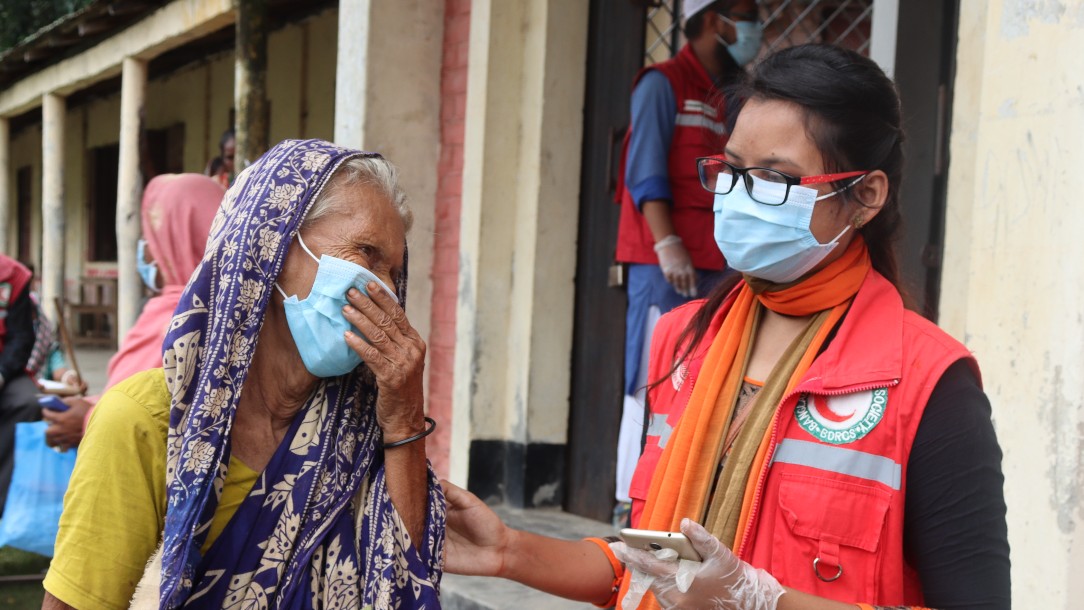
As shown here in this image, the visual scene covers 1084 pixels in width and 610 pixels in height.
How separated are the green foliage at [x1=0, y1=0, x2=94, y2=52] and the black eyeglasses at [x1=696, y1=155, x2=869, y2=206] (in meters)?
16.1

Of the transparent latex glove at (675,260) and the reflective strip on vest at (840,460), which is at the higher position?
the transparent latex glove at (675,260)

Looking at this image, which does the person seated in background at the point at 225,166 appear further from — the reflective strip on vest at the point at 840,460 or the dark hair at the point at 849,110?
the reflective strip on vest at the point at 840,460

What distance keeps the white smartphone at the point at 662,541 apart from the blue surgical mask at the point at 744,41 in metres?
2.76

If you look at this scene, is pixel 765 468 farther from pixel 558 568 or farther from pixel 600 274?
pixel 600 274

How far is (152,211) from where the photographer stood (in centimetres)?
316

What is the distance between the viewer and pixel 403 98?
5020 millimetres

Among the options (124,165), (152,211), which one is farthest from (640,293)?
(124,165)

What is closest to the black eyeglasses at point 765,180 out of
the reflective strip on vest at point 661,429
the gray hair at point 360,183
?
the reflective strip on vest at point 661,429

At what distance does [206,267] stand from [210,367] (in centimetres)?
17

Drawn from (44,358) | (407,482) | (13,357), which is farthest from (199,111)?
(407,482)

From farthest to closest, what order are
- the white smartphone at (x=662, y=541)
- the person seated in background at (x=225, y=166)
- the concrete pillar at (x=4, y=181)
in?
the concrete pillar at (x=4, y=181) → the person seated in background at (x=225, y=166) → the white smartphone at (x=662, y=541)

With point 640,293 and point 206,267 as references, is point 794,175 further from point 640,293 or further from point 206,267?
point 640,293

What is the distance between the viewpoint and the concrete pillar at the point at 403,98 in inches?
194

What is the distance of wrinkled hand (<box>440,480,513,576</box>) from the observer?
1870 mm
